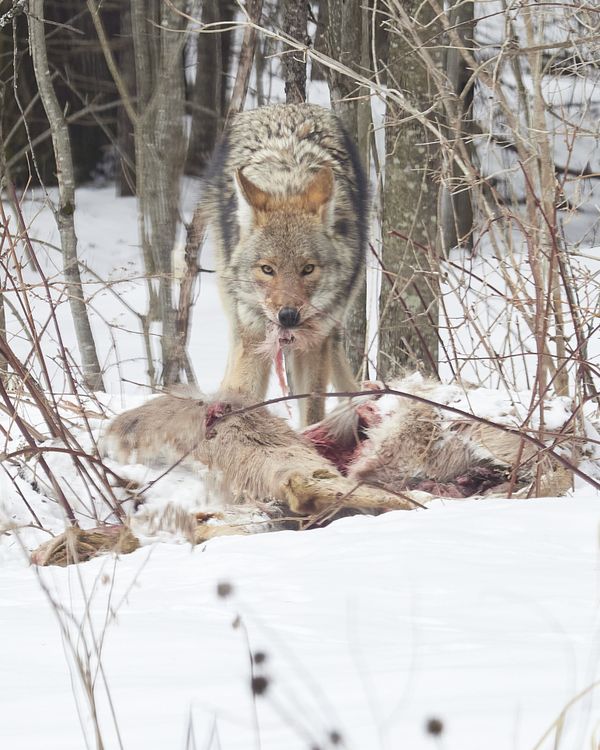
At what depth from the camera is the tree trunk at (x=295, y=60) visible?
7687 millimetres

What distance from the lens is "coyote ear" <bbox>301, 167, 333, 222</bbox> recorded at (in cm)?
565

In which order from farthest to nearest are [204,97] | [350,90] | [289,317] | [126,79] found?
[126,79] → [204,97] → [350,90] → [289,317]

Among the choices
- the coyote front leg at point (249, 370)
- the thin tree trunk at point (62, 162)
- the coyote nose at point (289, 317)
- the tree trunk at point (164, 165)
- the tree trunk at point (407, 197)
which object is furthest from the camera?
the tree trunk at point (164, 165)

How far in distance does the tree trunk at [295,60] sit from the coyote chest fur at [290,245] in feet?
4.81

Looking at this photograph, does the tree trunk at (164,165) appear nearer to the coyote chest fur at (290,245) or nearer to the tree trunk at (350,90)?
the tree trunk at (350,90)

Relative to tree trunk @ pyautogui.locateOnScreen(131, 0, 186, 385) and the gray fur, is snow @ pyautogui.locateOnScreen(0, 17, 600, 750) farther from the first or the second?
tree trunk @ pyautogui.locateOnScreen(131, 0, 186, 385)

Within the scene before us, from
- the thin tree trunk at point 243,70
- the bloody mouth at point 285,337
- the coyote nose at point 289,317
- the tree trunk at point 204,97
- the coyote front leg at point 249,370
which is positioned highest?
the tree trunk at point 204,97

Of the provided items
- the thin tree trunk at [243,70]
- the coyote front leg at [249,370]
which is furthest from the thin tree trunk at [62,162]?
the coyote front leg at [249,370]

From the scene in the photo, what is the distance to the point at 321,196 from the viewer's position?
5.66 meters

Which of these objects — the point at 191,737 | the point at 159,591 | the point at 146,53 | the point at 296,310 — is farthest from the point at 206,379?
the point at 191,737

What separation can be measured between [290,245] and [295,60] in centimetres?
288

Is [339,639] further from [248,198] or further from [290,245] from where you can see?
[248,198]

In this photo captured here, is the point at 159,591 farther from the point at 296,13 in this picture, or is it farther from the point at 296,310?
the point at 296,13

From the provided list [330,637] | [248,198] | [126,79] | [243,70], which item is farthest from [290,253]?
[126,79]
